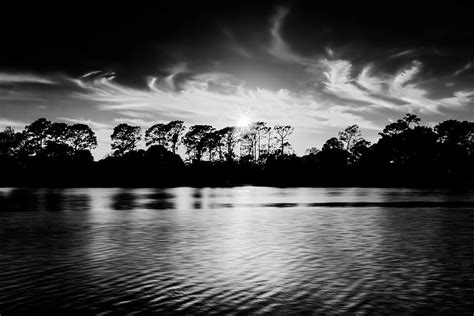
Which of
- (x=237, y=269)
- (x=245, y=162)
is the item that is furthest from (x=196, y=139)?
(x=237, y=269)

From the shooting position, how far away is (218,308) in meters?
9.84

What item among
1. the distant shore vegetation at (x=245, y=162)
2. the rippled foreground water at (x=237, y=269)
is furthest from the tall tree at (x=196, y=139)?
the rippled foreground water at (x=237, y=269)

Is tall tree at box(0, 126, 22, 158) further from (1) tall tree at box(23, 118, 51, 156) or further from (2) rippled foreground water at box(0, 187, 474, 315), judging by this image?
(2) rippled foreground water at box(0, 187, 474, 315)

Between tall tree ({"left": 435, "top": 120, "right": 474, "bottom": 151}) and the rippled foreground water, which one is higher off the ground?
tall tree ({"left": 435, "top": 120, "right": 474, "bottom": 151})

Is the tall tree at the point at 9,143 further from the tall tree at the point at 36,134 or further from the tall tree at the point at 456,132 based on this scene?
the tall tree at the point at 456,132

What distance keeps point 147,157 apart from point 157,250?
133453 mm

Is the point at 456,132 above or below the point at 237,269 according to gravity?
above

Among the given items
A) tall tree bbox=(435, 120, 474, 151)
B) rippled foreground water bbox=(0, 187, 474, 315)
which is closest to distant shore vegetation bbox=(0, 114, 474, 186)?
tall tree bbox=(435, 120, 474, 151)

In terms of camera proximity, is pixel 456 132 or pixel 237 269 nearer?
pixel 237 269

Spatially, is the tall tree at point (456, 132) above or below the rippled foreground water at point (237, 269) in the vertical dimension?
above

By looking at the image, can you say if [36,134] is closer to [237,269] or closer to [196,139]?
[196,139]

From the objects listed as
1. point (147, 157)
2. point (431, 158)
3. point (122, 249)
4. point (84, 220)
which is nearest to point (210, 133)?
point (147, 157)

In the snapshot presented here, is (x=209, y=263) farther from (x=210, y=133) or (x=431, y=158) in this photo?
(x=210, y=133)

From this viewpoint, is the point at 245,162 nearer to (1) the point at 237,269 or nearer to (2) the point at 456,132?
(2) the point at 456,132
